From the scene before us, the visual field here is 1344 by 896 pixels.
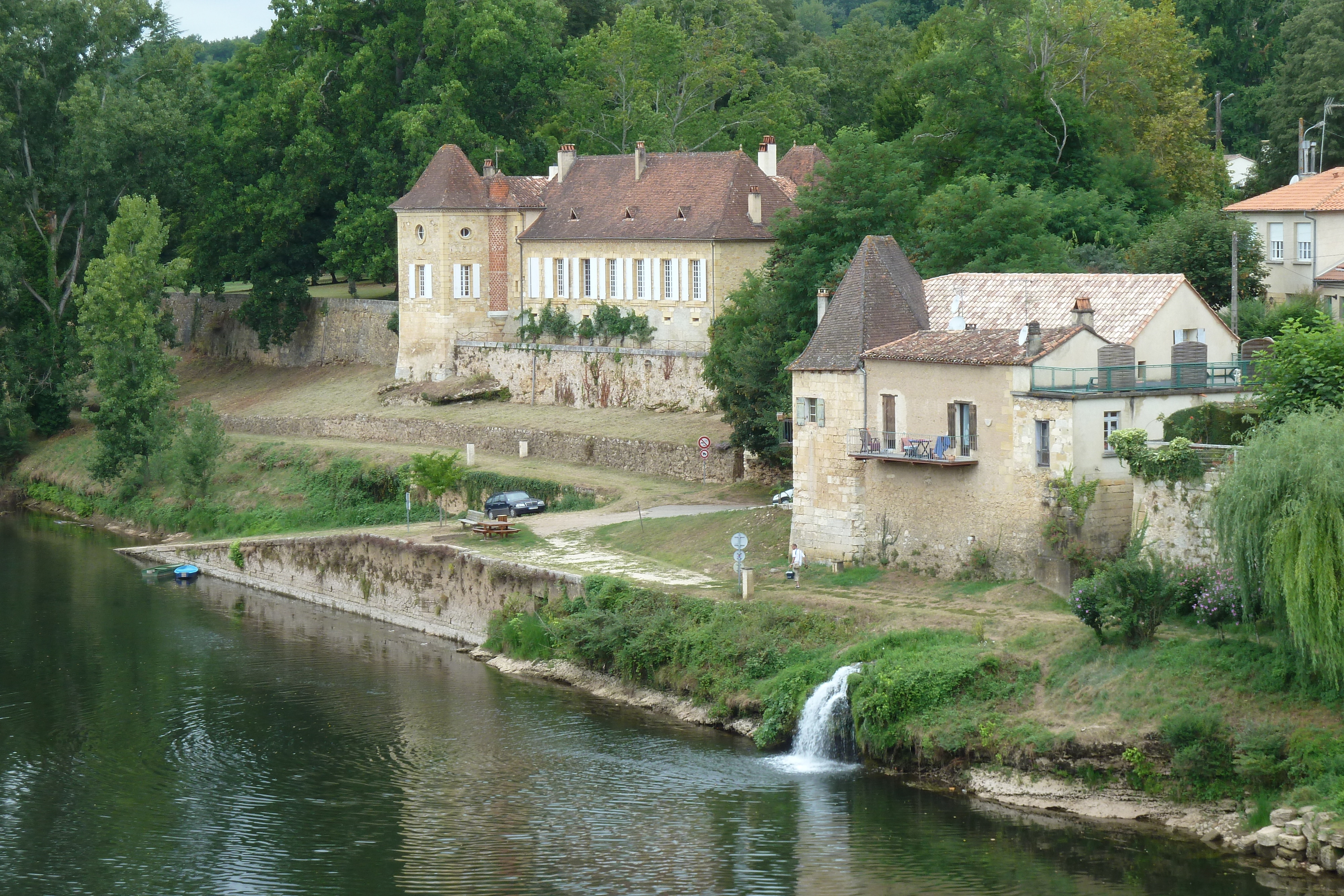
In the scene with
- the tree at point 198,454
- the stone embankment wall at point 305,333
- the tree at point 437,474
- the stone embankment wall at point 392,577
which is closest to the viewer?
the stone embankment wall at point 392,577

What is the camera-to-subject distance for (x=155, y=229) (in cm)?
7056

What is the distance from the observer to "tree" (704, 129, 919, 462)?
50.8 meters

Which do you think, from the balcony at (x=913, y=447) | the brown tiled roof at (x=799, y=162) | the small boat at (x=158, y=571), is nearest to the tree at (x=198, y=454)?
the small boat at (x=158, y=571)

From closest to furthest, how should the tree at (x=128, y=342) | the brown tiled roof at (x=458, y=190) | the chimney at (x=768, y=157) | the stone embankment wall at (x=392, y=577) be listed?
the stone embankment wall at (x=392, y=577)
the tree at (x=128, y=342)
the chimney at (x=768, y=157)
the brown tiled roof at (x=458, y=190)

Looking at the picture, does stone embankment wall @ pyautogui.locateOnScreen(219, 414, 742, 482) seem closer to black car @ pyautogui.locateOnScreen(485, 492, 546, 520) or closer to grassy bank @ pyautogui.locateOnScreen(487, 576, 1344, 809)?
black car @ pyautogui.locateOnScreen(485, 492, 546, 520)

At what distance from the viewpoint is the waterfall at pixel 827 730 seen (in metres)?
35.9

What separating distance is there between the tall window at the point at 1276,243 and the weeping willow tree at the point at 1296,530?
26.2m

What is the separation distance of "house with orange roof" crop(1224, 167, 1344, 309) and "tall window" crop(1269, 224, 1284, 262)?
0.01m

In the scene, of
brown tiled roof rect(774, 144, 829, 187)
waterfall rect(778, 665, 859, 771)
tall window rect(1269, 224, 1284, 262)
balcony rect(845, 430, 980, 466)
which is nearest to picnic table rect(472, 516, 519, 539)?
balcony rect(845, 430, 980, 466)

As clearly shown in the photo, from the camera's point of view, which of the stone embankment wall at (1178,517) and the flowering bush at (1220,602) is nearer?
the flowering bush at (1220,602)

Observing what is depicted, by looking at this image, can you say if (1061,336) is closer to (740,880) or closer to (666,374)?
(740,880)

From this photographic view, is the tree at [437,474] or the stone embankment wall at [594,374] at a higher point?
the stone embankment wall at [594,374]

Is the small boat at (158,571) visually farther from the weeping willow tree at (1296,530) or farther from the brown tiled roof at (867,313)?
the weeping willow tree at (1296,530)

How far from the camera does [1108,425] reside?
3838 centimetres
